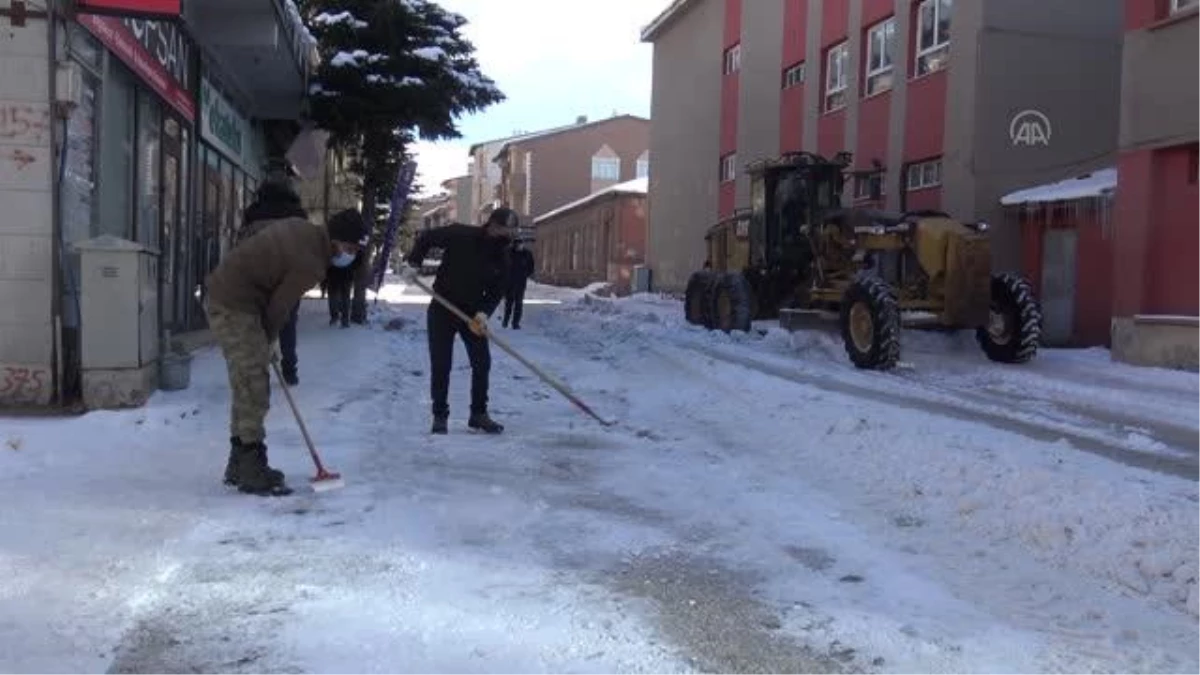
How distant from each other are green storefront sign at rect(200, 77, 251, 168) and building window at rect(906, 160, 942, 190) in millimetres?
11422

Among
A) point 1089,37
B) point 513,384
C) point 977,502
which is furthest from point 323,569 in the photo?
point 1089,37

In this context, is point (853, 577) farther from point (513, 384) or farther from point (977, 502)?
point (513, 384)

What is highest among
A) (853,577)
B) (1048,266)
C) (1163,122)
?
(1163,122)

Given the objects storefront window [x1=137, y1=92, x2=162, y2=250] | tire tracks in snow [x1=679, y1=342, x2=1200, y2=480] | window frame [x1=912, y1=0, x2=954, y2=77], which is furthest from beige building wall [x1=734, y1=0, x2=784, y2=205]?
storefront window [x1=137, y1=92, x2=162, y2=250]

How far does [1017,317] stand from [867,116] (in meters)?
9.89

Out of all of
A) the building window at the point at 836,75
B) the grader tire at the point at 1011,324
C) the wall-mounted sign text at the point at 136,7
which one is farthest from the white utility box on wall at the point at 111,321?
the building window at the point at 836,75

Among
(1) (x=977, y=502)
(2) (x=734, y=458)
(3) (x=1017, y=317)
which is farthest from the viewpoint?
(3) (x=1017, y=317)

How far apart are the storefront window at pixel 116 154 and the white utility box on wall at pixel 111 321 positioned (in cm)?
157

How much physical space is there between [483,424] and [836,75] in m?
18.5

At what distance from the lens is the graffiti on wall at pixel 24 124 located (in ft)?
25.0

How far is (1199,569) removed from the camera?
464 centimetres

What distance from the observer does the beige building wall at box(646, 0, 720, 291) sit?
32844mm

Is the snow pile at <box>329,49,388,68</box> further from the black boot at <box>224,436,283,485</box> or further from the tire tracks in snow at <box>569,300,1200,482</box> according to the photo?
the black boot at <box>224,436,283,485</box>

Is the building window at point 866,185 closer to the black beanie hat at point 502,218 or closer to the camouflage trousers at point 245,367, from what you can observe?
the black beanie hat at point 502,218
